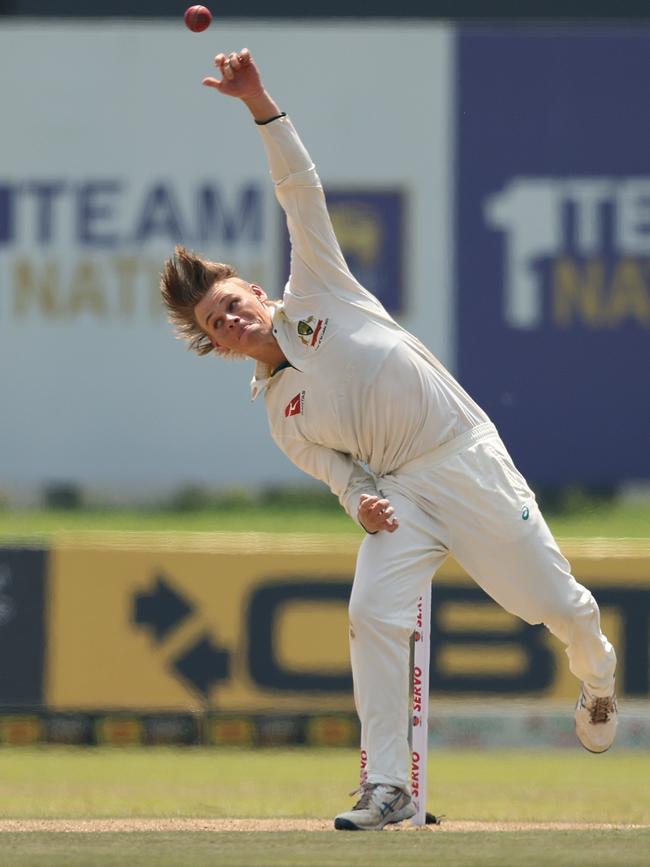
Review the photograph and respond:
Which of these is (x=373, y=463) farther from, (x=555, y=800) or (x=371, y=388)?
(x=555, y=800)

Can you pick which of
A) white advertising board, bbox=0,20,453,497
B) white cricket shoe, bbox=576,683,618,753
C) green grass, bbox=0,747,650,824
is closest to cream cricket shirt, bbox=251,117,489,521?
white cricket shoe, bbox=576,683,618,753

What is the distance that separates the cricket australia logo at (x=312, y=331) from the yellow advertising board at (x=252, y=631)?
352cm

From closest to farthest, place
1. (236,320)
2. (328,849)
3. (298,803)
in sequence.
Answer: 1. (328,849)
2. (236,320)
3. (298,803)

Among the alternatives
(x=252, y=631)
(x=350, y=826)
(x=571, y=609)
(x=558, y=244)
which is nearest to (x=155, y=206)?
(x=558, y=244)

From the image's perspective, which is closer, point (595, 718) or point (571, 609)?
point (571, 609)

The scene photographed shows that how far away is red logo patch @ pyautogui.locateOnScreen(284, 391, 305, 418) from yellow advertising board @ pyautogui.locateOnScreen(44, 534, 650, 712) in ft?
11.2

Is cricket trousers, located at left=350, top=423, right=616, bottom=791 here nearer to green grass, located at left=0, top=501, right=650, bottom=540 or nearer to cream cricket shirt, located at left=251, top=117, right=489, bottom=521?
cream cricket shirt, located at left=251, top=117, right=489, bottom=521

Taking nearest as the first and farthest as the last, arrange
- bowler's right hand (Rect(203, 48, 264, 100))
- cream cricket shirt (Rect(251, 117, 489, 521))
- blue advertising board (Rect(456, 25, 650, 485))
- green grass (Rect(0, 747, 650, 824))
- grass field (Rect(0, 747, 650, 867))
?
1. grass field (Rect(0, 747, 650, 867))
2. bowler's right hand (Rect(203, 48, 264, 100))
3. cream cricket shirt (Rect(251, 117, 489, 521))
4. green grass (Rect(0, 747, 650, 824))
5. blue advertising board (Rect(456, 25, 650, 485))

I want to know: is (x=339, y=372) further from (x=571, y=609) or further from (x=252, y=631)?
(x=252, y=631)

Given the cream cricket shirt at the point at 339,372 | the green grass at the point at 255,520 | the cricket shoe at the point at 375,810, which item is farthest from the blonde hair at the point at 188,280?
the green grass at the point at 255,520

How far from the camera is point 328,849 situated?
496 cm

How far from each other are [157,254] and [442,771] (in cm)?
687

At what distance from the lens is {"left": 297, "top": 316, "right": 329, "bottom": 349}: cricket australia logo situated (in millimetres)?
5582

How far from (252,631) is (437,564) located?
11.2ft
